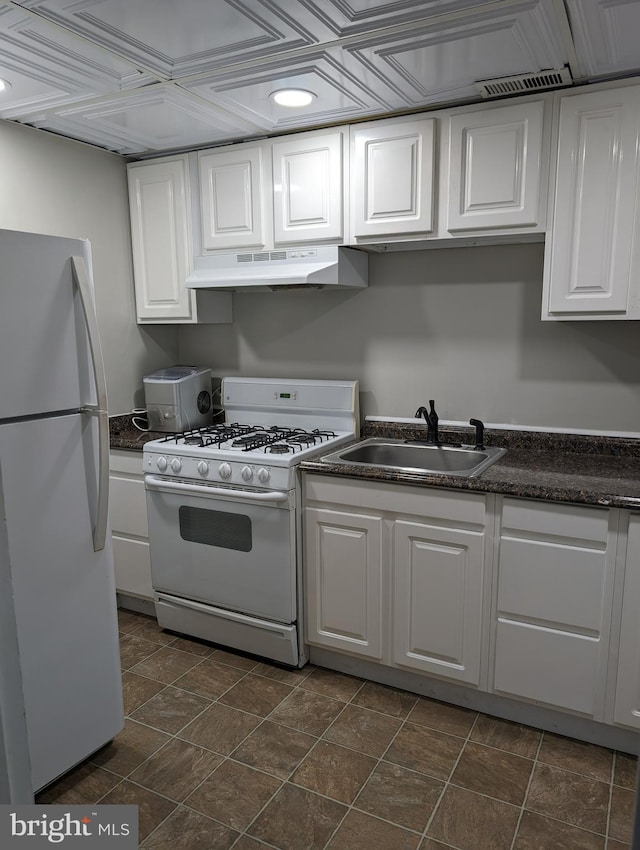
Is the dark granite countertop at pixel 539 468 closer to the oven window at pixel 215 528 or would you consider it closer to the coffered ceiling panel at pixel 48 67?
the oven window at pixel 215 528

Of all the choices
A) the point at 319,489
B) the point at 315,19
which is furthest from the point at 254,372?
the point at 315,19

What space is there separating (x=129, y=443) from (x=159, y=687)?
111 centimetres

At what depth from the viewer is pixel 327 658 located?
2.65 meters

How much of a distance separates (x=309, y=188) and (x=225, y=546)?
162 cm

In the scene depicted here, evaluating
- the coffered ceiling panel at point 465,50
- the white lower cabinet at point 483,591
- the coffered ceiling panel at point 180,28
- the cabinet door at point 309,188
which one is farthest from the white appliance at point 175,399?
the coffered ceiling panel at point 465,50

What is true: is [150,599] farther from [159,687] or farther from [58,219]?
[58,219]

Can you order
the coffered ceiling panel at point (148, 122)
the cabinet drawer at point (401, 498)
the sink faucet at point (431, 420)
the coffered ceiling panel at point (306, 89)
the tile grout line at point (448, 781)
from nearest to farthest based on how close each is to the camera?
the tile grout line at point (448, 781) < the coffered ceiling panel at point (306, 89) < the cabinet drawer at point (401, 498) < the coffered ceiling panel at point (148, 122) < the sink faucet at point (431, 420)

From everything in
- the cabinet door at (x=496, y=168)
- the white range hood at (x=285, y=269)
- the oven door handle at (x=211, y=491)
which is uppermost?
the cabinet door at (x=496, y=168)

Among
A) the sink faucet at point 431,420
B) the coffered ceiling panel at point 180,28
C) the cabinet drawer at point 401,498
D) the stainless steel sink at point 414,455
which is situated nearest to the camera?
the coffered ceiling panel at point 180,28

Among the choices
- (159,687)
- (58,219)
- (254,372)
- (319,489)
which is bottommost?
(159,687)

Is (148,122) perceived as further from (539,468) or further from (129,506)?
Result: (539,468)

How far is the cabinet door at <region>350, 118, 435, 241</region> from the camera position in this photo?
2.45 meters

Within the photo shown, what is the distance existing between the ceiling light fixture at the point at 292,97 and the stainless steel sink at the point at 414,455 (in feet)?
4.62

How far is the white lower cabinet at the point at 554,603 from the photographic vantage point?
2018mm
